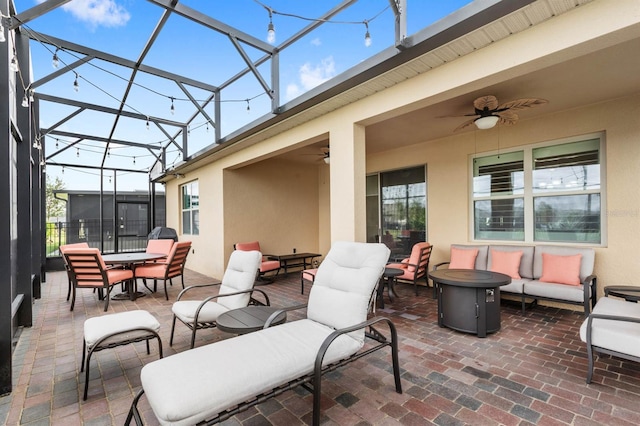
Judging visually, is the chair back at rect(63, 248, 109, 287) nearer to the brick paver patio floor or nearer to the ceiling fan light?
the brick paver patio floor

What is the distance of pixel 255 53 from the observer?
4.66m

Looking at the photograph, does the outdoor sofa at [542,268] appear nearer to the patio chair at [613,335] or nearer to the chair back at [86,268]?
the patio chair at [613,335]

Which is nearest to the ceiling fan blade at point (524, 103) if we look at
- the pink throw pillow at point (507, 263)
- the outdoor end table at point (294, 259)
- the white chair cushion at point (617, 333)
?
the white chair cushion at point (617, 333)

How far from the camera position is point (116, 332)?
2.42 m

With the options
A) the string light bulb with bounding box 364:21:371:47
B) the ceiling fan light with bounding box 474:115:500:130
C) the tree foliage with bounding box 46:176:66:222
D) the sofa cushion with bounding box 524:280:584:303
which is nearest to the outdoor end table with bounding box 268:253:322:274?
the sofa cushion with bounding box 524:280:584:303

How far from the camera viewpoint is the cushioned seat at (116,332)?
7.85 feet

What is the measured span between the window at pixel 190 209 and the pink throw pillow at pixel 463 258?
267 inches

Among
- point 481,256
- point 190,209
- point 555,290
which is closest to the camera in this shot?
point 555,290

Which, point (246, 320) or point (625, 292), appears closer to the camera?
point (246, 320)

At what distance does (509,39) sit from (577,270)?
358 cm

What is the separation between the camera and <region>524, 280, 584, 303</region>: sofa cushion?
394 cm

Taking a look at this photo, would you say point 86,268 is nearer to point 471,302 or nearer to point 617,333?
point 471,302

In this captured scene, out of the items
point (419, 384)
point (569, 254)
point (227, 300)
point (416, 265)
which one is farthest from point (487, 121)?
point (227, 300)

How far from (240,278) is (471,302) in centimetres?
277
